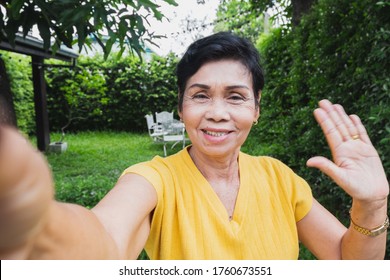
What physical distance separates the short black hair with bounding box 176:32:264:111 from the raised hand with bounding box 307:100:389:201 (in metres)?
0.30

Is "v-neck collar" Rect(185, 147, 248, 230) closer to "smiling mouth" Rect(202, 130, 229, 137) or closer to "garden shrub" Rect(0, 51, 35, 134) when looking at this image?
"smiling mouth" Rect(202, 130, 229, 137)

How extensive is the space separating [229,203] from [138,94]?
13264 millimetres

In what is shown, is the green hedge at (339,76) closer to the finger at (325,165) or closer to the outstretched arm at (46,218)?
the finger at (325,165)

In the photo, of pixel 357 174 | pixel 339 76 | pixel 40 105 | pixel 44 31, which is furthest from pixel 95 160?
pixel 357 174

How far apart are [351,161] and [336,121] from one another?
0.15 metres

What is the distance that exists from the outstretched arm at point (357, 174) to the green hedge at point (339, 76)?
1491 millimetres

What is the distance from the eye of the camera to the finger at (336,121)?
1364mm

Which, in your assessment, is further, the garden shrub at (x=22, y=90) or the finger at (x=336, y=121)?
the garden shrub at (x=22, y=90)

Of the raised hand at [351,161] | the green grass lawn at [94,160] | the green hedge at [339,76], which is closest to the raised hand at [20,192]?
the raised hand at [351,161]

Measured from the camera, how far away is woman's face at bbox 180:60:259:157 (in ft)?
4.68

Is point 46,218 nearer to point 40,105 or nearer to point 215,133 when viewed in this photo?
point 215,133

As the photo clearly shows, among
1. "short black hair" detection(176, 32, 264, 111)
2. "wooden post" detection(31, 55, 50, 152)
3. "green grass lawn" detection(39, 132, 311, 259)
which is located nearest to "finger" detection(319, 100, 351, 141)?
"short black hair" detection(176, 32, 264, 111)

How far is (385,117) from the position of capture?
2822 millimetres

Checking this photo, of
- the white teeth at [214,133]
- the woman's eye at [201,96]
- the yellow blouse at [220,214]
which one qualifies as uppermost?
the woman's eye at [201,96]
